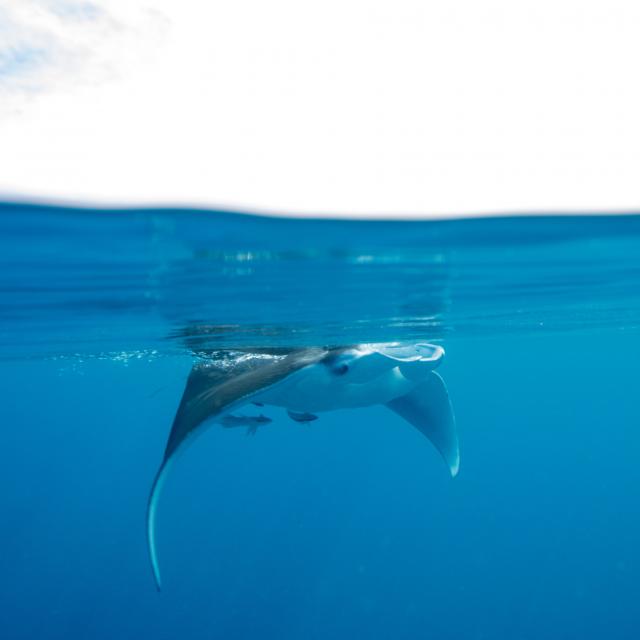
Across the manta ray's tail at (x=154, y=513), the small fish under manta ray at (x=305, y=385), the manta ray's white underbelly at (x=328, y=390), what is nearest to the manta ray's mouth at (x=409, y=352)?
the small fish under manta ray at (x=305, y=385)

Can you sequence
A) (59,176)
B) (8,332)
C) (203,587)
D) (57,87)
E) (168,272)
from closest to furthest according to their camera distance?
(59,176), (57,87), (168,272), (8,332), (203,587)

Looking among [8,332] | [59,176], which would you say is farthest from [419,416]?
[8,332]

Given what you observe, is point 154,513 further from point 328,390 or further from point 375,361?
point 375,361

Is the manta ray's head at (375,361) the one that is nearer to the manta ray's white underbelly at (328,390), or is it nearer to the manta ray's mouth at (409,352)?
the manta ray's mouth at (409,352)

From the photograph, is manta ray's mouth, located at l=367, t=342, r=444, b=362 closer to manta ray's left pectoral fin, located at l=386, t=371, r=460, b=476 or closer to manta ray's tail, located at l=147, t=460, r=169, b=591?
manta ray's left pectoral fin, located at l=386, t=371, r=460, b=476

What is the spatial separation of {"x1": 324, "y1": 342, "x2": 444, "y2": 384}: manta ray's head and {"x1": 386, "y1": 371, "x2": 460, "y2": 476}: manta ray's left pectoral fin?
230cm

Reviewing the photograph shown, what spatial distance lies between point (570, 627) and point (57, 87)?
33.0 metres

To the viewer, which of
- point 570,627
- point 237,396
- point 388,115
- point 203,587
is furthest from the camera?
point 203,587

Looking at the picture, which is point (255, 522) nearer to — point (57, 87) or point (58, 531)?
point (58, 531)

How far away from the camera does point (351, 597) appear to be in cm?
3155

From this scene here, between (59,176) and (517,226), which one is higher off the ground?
(59,176)

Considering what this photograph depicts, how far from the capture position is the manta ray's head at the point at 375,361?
6441mm

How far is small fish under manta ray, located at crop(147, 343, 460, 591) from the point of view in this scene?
18.8ft

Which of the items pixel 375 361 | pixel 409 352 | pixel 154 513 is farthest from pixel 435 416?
pixel 154 513
